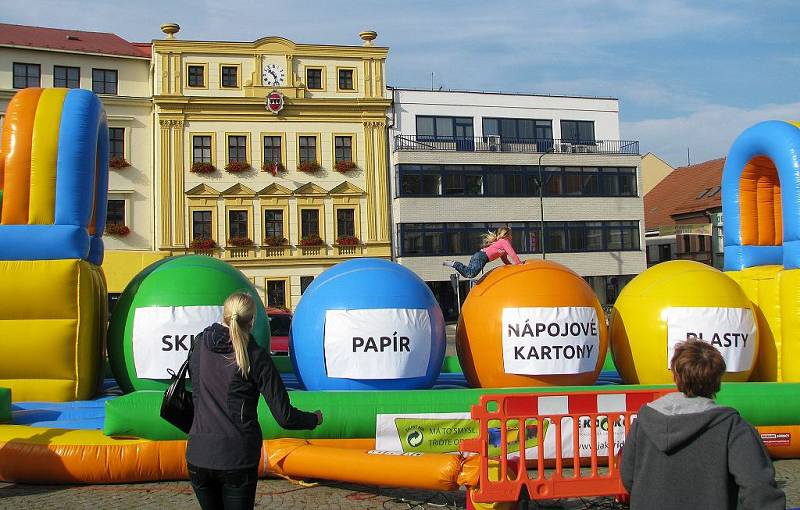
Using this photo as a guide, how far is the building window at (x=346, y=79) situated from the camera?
3456cm

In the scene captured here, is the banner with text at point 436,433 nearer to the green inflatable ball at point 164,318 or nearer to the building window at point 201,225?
the green inflatable ball at point 164,318

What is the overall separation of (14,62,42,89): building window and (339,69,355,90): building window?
12.7 meters

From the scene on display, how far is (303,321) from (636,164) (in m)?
33.5

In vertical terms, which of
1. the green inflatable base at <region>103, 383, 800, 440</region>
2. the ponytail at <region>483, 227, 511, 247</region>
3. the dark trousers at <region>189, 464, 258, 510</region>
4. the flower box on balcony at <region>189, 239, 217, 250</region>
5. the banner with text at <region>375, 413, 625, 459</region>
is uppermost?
the flower box on balcony at <region>189, 239, 217, 250</region>

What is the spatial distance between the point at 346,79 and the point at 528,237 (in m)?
11.7

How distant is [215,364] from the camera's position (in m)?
4.05

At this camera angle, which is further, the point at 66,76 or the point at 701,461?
the point at 66,76

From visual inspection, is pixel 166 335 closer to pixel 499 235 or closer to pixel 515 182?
pixel 499 235

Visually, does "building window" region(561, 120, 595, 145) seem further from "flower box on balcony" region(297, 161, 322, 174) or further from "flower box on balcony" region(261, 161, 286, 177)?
"flower box on balcony" region(261, 161, 286, 177)

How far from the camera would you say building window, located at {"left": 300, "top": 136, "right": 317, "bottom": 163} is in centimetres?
3425

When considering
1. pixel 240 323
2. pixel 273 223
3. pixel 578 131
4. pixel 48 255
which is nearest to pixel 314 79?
pixel 273 223

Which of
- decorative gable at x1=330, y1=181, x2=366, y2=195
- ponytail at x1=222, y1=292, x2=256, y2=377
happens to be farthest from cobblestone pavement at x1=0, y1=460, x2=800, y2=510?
decorative gable at x1=330, y1=181, x2=366, y2=195

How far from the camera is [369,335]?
8.58 metres

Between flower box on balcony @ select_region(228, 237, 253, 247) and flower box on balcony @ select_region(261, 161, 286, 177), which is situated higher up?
flower box on balcony @ select_region(261, 161, 286, 177)
